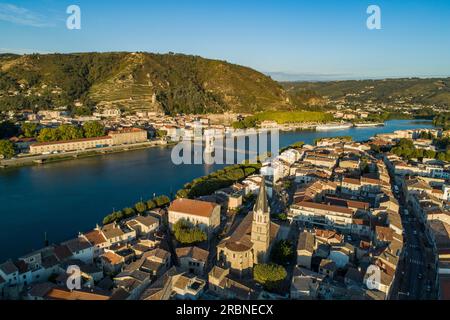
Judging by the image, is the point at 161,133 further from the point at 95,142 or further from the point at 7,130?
the point at 7,130

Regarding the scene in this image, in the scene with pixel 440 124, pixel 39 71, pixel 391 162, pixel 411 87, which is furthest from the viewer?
pixel 411 87

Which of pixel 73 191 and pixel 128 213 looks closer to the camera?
pixel 128 213

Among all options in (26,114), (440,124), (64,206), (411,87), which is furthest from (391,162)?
(411,87)

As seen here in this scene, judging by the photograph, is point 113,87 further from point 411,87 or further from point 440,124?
point 411,87

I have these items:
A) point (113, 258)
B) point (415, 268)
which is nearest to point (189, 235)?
point (113, 258)

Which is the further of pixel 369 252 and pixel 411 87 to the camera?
pixel 411 87

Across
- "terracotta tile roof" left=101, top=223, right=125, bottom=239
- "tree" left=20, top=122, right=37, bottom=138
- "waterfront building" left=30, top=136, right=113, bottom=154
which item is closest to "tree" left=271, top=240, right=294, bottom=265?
"terracotta tile roof" left=101, top=223, right=125, bottom=239

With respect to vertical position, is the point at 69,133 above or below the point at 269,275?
above
